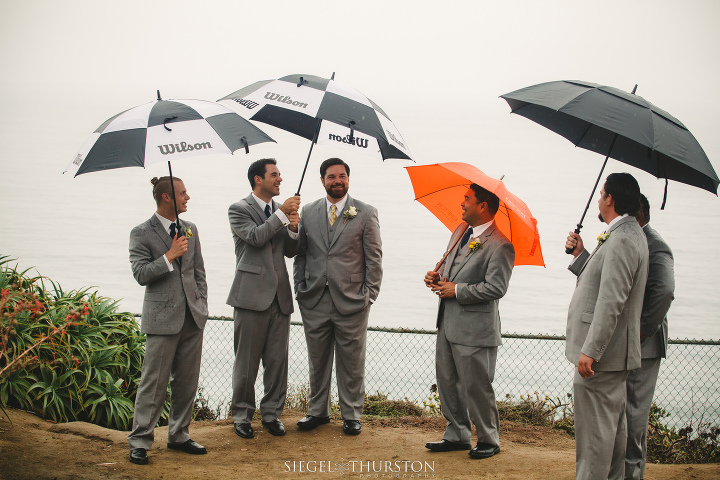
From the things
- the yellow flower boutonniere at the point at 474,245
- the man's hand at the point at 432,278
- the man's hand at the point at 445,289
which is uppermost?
the yellow flower boutonniere at the point at 474,245

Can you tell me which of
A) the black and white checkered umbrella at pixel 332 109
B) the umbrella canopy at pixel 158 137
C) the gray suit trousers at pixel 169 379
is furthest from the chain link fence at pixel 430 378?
the umbrella canopy at pixel 158 137

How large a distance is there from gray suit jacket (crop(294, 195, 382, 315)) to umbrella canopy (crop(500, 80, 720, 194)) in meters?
1.45

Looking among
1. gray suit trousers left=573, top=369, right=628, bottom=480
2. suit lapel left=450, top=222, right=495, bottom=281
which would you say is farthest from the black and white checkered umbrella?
gray suit trousers left=573, top=369, right=628, bottom=480

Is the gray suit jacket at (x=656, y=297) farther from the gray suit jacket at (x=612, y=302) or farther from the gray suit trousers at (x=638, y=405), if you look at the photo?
the gray suit jacket at (x=612, y=302)

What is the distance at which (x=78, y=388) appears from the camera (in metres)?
5.45

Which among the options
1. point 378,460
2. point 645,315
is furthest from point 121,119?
point 645,315

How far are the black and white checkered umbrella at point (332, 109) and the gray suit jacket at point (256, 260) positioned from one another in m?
0.72

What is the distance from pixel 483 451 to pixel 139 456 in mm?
2287

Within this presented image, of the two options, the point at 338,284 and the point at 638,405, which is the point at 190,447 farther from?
the point at 638,405

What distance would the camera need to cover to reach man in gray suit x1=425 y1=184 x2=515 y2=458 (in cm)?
460

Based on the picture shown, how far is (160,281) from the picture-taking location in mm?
4531

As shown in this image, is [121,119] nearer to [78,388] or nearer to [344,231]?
[344,231]

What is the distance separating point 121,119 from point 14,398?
2580 mm

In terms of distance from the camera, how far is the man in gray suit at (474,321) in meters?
4.60
